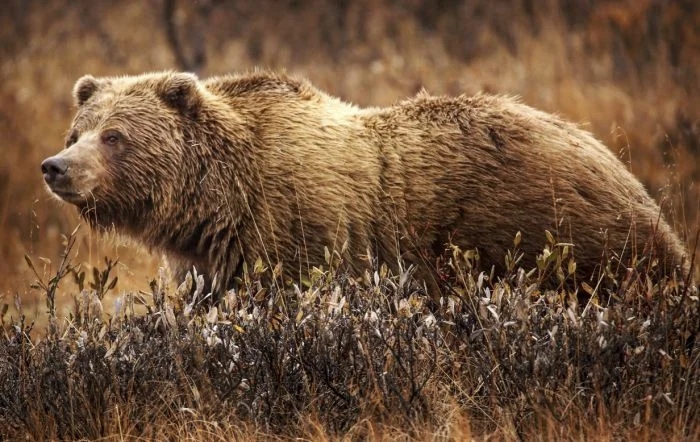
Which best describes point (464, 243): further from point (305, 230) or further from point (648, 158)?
point (648, 158)

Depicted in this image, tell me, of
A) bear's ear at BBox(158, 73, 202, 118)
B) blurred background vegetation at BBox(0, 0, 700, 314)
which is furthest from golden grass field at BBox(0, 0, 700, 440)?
bear's ear at BBox(158, 73, 202, 118)

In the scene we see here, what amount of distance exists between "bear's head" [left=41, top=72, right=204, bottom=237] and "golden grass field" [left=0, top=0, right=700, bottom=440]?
395 mm

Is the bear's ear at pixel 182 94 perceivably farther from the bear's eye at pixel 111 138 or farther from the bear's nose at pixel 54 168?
the bear's nose at pixel 54 168

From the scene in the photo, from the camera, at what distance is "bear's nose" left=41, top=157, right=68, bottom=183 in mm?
5109

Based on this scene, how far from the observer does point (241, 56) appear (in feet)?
49.6

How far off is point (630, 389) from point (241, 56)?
12038mm

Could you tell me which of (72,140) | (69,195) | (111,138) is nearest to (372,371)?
(69,195)

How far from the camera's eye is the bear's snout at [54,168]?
16.8 feet

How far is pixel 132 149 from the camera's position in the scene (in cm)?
547

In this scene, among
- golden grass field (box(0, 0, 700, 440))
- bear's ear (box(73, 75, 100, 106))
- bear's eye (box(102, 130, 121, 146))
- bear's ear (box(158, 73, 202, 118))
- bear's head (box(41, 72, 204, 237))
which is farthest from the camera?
golden grass field (box(0, 0, 700, 440))

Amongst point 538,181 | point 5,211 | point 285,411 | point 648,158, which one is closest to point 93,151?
point 285,411

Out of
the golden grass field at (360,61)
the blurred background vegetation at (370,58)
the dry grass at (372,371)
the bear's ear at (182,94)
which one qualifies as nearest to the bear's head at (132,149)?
the bear's ear at (182,94)

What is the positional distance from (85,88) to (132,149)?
609 millimetres

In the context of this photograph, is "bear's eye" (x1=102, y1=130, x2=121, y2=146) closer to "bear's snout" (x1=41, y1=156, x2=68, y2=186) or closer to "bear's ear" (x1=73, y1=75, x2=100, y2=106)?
"bear's snout" (x1=41, y1=156, x2=68, y2=186)
